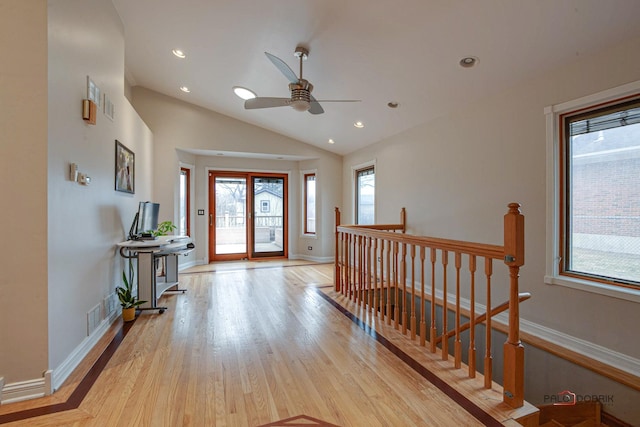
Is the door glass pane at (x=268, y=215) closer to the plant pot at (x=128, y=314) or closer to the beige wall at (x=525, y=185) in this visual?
the beige wall at (x=525, y=185)

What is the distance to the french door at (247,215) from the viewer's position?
22.2 feet

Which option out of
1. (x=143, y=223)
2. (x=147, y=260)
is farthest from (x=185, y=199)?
(x=147, y=260)

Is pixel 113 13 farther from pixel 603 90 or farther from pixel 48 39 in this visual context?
pixel 603 90

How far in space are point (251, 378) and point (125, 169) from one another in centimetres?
294

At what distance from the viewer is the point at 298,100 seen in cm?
292

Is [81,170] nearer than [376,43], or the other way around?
[81,170]

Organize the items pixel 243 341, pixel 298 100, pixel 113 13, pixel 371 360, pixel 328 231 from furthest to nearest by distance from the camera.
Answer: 1. pixel 328 231
2. pixel 113 13
3. pixel 298 100
4. pixel 243 341
5. pixel 371 360

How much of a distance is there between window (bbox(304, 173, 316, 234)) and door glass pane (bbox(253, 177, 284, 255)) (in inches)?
23.7

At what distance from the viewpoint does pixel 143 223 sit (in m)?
3.65

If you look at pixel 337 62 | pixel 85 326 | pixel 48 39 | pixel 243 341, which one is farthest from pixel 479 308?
pixel 48 39

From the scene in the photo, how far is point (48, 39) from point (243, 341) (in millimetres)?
2610

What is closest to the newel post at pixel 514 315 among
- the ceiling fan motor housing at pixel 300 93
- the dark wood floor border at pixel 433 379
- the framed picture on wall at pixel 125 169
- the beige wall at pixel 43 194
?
the dark wood floor border at pixel 433 379

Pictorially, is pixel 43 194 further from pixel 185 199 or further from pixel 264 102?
pixel 185 199

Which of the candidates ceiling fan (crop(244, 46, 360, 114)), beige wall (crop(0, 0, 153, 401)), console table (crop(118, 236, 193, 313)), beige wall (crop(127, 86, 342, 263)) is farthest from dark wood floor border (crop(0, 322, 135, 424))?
beige wall (crop(127, 86, 342, 263))
